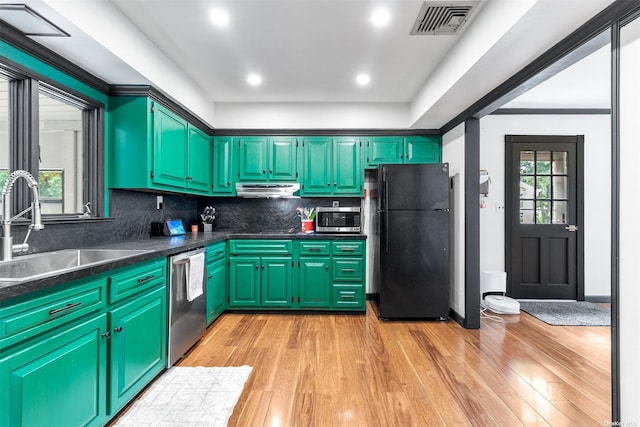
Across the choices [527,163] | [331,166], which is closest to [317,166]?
[331,166]

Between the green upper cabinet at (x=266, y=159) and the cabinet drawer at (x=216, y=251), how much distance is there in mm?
959

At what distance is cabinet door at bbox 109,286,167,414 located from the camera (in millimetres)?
1765

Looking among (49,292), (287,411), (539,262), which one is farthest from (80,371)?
(539,262)

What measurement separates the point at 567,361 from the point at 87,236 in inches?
155

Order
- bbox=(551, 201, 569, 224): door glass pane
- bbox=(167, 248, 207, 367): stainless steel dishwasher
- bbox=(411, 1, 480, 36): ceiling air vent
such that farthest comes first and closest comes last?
1. bbox=(551, 201, 569, 224): door glass pane
2. bbox=(167, 248, 207, 367): stainless steel dishwasher
3. bbox=(411, 1, 480, 36): ceiling air vent

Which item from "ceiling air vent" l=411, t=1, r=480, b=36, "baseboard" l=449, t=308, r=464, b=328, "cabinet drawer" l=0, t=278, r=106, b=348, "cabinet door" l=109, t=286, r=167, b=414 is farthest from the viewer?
"baseboard" l=449, t=308, r=464, b=328

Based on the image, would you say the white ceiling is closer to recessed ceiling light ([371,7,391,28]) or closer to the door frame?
recessed ceiling light ([371,7,391,28])

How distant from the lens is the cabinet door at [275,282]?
3670 millimetres

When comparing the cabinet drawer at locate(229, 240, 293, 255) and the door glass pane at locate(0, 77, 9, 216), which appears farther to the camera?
the cabinet drawer at locate(229, 240, 293, 255)

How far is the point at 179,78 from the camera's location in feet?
9.93

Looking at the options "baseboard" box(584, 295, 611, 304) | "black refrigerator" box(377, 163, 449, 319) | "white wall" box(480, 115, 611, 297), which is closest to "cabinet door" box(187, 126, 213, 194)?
"black refrigerator" box(377, 163, 449, 319)

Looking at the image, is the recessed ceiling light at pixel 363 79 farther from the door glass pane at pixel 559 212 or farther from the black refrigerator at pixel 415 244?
the door glass pane at pixel 559 212

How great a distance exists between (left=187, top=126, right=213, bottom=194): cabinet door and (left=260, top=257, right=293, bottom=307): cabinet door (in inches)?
44.5

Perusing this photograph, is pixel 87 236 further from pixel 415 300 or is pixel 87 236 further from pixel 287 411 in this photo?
pixel 415 300
